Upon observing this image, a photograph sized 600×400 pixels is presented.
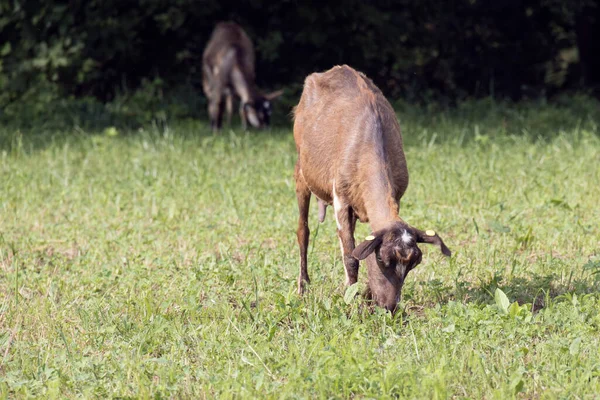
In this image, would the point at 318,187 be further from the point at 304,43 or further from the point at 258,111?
the point at 304,43

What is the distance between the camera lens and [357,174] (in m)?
6.58

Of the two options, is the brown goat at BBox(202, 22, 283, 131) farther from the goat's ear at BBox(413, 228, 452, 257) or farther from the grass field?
the goat's ear at BBox(413, 228, 452, 257)

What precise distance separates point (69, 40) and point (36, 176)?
527 cm

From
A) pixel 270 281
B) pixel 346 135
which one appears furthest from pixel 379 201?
pixel 270 281

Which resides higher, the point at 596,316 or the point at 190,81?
the point at 596,316

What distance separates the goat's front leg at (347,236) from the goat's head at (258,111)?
28.3ft

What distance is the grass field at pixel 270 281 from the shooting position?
536 cm

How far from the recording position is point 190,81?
56.6 feet

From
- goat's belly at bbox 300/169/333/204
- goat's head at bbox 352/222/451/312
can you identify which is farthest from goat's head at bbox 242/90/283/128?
goat's head at bbox 352/222/451/312

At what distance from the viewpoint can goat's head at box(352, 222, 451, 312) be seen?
19.1ft

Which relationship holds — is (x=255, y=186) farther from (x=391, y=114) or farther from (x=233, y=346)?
(x=233, y=346)

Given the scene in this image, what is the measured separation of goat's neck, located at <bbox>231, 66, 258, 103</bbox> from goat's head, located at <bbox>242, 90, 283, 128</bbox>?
0.28 ft

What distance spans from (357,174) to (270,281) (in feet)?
3.83

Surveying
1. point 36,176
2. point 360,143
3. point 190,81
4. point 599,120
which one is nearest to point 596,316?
point 360,143
